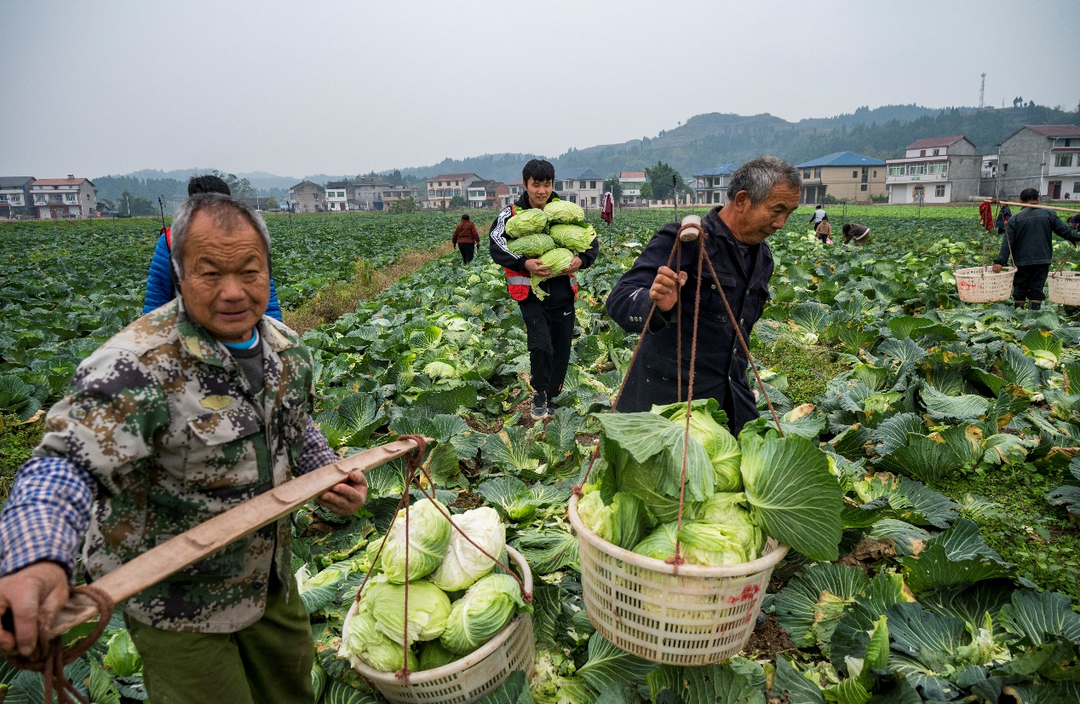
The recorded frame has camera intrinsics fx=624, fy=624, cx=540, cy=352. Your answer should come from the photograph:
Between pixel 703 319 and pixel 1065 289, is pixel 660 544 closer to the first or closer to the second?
pixel 703 319

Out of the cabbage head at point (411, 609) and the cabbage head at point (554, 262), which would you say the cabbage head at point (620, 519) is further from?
the cabbage head at point (554, 262)

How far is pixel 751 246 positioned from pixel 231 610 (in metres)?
2.27

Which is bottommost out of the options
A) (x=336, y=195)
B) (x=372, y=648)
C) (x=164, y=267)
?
(x=372, y=648)

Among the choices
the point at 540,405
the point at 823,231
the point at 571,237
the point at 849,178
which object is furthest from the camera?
the point at 849,178

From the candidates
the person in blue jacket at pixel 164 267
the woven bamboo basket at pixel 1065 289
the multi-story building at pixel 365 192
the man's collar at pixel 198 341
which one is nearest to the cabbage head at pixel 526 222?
the person in blue jacket at pixel 164 267

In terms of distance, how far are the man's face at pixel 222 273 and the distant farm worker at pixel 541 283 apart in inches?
122

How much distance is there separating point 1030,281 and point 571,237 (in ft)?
23.0

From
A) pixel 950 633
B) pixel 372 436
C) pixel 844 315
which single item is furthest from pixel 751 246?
pixel 844 315

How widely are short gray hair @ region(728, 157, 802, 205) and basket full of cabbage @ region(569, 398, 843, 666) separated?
36.7 inches

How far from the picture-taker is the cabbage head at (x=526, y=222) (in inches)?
181

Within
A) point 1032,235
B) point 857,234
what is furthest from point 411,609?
point 857,234

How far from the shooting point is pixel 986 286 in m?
7.44

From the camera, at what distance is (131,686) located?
89.7 inches

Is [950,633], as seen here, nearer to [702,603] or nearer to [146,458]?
[702,603]
